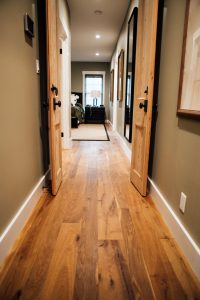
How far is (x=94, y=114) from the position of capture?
886 centimetres

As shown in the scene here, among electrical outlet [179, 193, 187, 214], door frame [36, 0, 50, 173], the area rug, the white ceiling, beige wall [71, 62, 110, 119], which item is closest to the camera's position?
electrical outlet [179, 193, 187, 214]

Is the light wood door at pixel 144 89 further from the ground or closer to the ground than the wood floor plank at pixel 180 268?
further from the ground

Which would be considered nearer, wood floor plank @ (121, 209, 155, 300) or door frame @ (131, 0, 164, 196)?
wood floor plank @ (121, 209, 155, 300)

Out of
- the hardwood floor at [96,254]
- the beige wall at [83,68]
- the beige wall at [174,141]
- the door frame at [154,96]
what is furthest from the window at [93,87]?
the hardwood floor at [96,254]

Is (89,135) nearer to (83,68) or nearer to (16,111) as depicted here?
(16,111)

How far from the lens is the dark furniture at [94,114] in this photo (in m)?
8.79

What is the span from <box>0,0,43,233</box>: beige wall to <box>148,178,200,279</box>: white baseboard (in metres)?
1.14

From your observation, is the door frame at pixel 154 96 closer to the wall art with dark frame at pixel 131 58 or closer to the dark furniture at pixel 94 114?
the wall art with dark frame at pixel 131 58

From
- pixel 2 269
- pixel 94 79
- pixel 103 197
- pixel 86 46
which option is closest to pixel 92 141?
pixel 103 197

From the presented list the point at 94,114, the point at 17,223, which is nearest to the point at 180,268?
the point at 17,223

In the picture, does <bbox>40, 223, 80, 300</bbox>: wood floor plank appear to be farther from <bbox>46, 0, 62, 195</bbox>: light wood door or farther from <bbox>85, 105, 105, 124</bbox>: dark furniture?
<bbox>85, 105, 105, 124</bbox>: dark furniture

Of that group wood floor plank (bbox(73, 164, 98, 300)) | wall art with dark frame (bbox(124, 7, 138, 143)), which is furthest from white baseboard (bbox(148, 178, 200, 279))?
wall art with dark frame (bbox(124, 7, 138, 143))

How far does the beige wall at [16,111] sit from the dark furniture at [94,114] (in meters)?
6.96

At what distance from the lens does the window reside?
9320 mm
